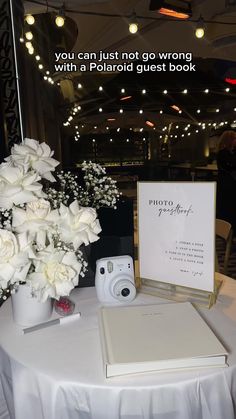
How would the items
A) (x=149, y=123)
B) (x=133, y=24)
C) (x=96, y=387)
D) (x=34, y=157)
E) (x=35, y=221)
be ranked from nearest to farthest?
1. (x=96, y=387)
2. (x=35, y=221)
3. (x=34, y=157)
4. (x=133, y=24)
5. (x=149, y=123)

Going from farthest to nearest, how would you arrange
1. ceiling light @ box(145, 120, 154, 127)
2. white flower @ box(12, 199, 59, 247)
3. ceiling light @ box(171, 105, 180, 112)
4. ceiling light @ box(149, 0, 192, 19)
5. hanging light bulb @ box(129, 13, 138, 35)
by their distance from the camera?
ceiling light @ box(145, 120, 154, 127), ceiling light @ box(171, 105, 180, 112), hanging light bulb @ box(129, 13, 138, 35), ceiling light @ box(149, 0, 192, 19), white flower @ box(12, 199, 59, 247)

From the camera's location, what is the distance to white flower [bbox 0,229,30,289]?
73 cm

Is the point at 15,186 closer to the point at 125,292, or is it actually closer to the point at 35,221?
the point at 35,221

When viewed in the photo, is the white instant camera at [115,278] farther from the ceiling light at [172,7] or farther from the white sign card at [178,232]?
the ceiling light at [172,7]

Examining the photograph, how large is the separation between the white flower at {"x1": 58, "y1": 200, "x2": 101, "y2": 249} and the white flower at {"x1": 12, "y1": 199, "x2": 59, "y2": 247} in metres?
0.03

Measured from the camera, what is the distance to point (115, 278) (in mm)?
964

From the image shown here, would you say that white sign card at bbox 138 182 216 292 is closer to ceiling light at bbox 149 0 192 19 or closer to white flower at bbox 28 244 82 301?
white flower at bbox 28 244 82 301

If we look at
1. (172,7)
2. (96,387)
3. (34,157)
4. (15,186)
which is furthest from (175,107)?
(96,387)

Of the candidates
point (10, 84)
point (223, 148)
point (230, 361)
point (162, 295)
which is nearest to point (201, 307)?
point (162, 295)

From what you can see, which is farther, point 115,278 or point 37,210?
point 115,278

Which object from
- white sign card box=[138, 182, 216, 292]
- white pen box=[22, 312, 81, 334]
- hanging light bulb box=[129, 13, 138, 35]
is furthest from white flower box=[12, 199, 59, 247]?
hanging light bulb box=[129, 13, 138, 35]

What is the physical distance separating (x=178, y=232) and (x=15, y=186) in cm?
48

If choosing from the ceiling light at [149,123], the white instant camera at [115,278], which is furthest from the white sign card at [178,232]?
the ceiling light at [149,123]

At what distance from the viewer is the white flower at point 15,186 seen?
2.58 feet
